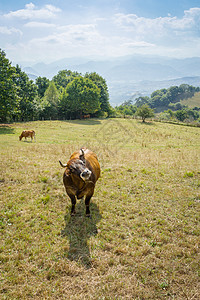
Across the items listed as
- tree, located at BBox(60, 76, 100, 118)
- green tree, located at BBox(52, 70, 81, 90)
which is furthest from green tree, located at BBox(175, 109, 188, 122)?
tree, located at BBox(60, 76, 100, 118)

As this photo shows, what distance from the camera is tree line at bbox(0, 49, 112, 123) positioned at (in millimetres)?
30688

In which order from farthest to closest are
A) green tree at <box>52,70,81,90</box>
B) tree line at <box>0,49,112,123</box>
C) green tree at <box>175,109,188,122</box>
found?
1. green tree at <box>175,109,188,122</box>
2. green tree at <box>52,70,81,90</box>
3. tree line at <box>0,49,112,123</box>

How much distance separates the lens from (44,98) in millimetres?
56656

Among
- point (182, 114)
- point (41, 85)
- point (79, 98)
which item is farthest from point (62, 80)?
point (182, 114)

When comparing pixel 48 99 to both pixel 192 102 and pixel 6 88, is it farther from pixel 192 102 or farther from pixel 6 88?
pixel 192 102

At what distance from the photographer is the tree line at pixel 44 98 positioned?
30688mm

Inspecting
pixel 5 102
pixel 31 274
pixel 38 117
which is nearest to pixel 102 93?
pixel 38 117

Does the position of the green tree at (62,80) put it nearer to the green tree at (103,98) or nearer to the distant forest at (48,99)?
the distant forest at (48,99)

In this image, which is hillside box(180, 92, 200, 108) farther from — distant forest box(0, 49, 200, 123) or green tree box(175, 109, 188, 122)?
distant forest box(0, 49, 200, 123)

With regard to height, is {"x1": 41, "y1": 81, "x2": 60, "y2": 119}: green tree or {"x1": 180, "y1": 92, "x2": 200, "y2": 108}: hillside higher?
{"x1": 180, "y1": 92, "x2": 200, "y2": 108}: hillside

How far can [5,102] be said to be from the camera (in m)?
30.2

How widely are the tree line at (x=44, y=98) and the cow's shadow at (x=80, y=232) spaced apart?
95.7 ft

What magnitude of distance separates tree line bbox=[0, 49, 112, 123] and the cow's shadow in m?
29.2

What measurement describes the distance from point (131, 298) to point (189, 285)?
1.62m
